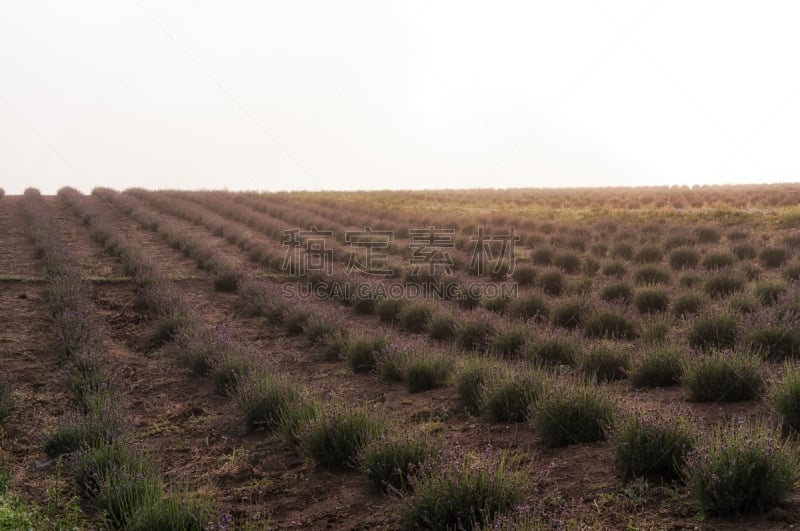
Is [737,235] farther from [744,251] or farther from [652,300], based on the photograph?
[652,300]

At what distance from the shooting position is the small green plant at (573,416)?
4.72 m

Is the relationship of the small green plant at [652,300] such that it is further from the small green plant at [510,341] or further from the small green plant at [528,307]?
the small green plant at [510,341]

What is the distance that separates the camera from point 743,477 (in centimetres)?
344

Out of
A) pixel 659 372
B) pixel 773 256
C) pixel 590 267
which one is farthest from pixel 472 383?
pixel 773 256

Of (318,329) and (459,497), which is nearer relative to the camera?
(459,497)

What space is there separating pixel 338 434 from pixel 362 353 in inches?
111

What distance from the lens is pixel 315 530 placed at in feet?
12.7

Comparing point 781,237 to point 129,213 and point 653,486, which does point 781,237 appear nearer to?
point 653,486

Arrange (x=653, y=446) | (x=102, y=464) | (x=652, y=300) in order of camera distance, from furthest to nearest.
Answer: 1. (x=652, y=300)
2. (x=102, y=464)
3. (x=653, y=446)

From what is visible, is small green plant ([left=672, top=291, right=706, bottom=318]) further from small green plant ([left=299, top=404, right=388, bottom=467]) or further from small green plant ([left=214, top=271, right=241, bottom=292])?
small green plant ([left=214, top=271, right=241, bottom=292])

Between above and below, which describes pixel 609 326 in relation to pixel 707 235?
below

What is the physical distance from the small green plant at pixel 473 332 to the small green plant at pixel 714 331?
8.30 feet

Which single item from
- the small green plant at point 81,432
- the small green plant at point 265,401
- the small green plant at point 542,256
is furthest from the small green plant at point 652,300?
the small green plant at point 81,432

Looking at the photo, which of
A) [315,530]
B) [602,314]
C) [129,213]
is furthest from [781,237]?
[129,213]
